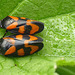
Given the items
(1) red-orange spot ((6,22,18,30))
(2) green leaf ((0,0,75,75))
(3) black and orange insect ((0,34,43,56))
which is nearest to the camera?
(2) green leaf ((0,0,75,75))

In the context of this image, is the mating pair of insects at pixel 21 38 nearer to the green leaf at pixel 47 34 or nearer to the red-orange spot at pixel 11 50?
the red-orange spot at pixel 11 50

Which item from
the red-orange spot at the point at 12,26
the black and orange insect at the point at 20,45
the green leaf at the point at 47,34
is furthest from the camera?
the red-orange spot at the point at 12,26

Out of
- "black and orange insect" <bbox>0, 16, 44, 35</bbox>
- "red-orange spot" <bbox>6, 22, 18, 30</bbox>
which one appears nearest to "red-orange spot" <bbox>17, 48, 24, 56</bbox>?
"black and orange insect" <bbox>0, 16, 44, 35</bbox>

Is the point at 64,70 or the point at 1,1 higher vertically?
the point at 1,1

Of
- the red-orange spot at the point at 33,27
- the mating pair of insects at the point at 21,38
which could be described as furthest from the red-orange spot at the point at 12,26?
the red-orange spot at the point at 33,27

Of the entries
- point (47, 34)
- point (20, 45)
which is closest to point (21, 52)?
point (20, 45)

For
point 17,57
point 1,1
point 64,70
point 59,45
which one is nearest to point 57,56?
point 59,45

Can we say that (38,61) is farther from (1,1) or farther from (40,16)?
(1,1)

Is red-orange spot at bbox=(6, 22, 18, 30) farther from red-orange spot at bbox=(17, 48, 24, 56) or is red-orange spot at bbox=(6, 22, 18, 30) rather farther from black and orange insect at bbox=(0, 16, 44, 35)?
red-orange spot at bbox=(17, 48, 24, 56)
